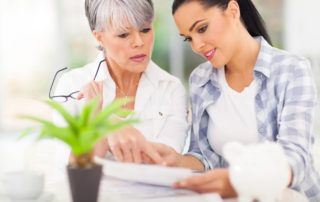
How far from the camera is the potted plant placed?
1010 millimetres

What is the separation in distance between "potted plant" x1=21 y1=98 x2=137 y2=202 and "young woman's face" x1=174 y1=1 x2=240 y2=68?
2.71 feet

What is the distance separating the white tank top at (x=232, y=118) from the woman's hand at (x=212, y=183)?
2.08 feet

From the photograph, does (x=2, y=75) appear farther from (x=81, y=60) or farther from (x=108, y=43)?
(x=108, y=43)

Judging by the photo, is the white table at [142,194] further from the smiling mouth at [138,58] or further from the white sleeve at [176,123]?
the smiling mouth at [138,58]

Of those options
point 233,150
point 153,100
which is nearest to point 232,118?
point 153,100

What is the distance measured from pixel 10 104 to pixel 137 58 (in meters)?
5.90

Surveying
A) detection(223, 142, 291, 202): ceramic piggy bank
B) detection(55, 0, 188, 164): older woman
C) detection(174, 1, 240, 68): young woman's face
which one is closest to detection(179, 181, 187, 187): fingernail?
detection(223, 142, 291, 202): ceramic piggy bank

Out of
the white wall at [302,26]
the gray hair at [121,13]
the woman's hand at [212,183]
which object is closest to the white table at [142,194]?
the woman's hand at [212,183]

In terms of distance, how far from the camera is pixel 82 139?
1.00 metres

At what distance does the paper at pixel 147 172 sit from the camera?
129 cm

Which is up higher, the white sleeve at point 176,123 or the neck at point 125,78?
the neck at point 125,78

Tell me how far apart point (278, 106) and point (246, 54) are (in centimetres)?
30

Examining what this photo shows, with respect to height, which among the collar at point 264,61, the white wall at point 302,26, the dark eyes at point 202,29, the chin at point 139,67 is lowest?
the white wall at point 302,26

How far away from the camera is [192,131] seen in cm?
201
